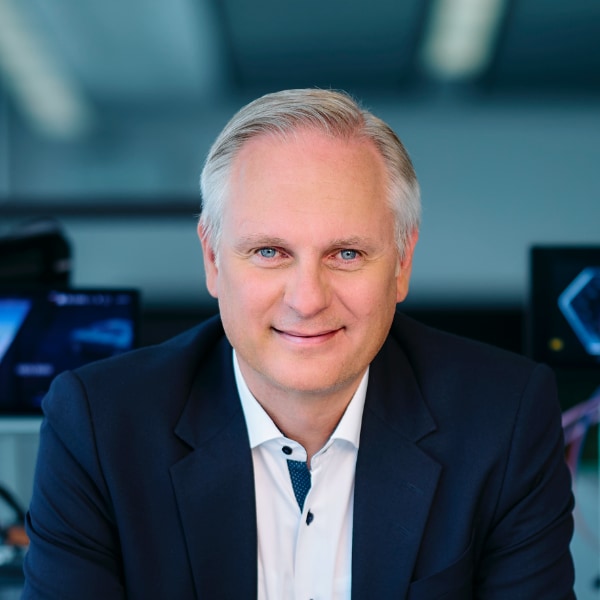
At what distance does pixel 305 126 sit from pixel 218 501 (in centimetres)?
45

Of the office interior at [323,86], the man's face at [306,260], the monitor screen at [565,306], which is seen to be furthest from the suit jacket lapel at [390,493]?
the office interior at [323,86]

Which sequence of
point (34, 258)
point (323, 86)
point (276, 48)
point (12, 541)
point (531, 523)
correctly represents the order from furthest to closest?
1. point (323, 86)
2. point (276, 48)
3. point (34, 258)
4. point (12, 541)
5. point (531, 523)

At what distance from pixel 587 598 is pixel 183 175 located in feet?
13.3

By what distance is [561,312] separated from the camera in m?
1.63

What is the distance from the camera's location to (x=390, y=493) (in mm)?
1133

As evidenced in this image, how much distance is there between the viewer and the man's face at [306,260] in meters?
1.03

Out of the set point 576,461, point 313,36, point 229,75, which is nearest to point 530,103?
point 313,36

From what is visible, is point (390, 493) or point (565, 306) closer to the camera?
point (390, 493)

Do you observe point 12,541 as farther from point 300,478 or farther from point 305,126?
point 305,126

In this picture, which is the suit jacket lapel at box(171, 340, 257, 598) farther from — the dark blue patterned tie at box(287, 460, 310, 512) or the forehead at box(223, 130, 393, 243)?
the forehead at box(223, 130, 393, 243)

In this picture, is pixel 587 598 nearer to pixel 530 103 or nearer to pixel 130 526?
pixel 130 526

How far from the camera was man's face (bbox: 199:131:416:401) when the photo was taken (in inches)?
40.5

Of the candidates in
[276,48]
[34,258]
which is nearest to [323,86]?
[276,48]

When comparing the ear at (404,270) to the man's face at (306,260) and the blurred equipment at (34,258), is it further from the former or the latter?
the blurred equipment at (34,258)
